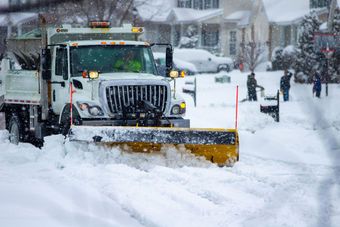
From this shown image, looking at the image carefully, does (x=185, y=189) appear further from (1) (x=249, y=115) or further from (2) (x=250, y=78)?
(2) (x=250, y=78)

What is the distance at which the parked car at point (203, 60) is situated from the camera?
44.6 meters

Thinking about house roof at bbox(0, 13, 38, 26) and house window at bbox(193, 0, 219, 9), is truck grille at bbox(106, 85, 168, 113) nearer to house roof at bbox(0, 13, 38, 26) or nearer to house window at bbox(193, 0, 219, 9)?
house window at bbox(193, 0, 219, 9)

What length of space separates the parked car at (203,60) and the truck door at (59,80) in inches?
1264

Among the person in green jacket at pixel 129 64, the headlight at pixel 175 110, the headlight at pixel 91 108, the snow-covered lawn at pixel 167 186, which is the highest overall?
the person in green jacket at pixel 129 64

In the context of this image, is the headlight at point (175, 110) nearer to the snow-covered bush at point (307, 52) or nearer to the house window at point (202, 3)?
the house window at point (202, 3)

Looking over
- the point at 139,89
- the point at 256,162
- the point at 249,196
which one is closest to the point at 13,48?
the point at 139,89

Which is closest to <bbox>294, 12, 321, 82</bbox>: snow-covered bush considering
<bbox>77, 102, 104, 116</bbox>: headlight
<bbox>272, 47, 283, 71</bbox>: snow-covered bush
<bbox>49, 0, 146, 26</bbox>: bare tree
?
<bbox>272, 47, 283, 71</bbox>: snow-covered bush

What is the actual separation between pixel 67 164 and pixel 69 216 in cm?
369

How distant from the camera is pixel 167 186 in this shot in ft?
27.2

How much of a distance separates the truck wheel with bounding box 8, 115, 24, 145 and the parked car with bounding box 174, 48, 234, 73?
30773 millimetres

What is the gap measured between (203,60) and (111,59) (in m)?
33.7

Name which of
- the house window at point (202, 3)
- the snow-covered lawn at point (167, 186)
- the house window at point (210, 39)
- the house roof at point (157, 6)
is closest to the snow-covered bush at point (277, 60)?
the house roof at point (157, 6)

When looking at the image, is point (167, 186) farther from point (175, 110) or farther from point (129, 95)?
point (175, 110)

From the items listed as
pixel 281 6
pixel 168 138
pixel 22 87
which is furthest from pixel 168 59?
pixel 281 6
